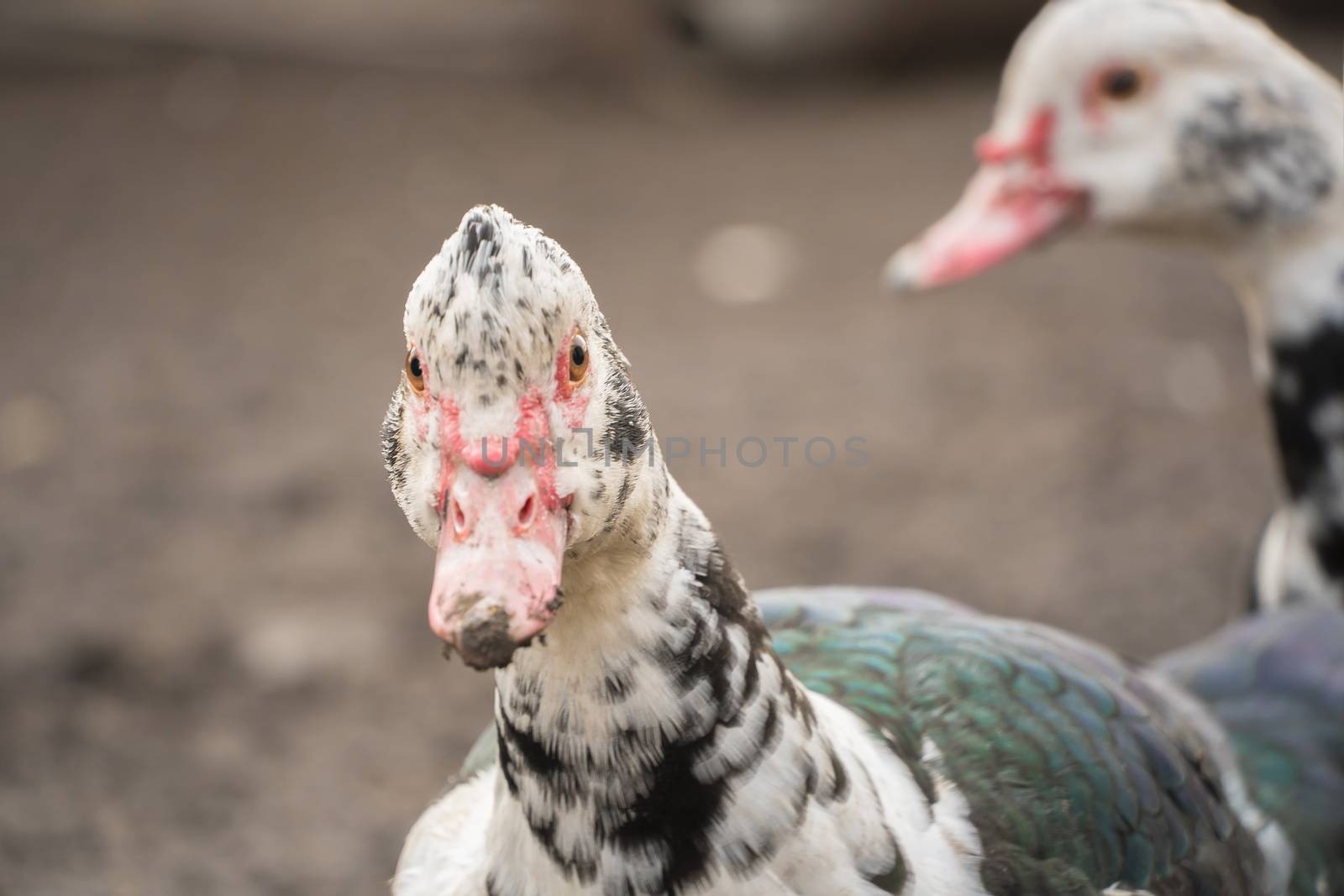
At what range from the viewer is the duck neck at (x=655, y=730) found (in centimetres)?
125

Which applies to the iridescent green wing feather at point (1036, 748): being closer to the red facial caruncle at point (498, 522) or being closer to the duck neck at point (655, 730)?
the duck neck at point (655, 730)

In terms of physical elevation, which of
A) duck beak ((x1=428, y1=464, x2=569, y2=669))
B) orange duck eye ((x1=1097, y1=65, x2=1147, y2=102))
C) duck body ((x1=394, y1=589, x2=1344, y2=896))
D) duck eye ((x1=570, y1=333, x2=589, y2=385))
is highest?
orange duck eye ((x1=1097, y1=65, x2=1147, y2=102))

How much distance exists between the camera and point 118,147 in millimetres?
5961

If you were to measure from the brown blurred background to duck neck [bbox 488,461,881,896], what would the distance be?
159cm

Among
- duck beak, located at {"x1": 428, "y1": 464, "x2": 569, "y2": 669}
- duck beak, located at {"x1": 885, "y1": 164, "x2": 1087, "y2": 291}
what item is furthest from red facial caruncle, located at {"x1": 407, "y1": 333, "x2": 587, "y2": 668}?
duck beak, located at {"x1": 885, "y1": 164, "x2": 1087, "y2": 291}

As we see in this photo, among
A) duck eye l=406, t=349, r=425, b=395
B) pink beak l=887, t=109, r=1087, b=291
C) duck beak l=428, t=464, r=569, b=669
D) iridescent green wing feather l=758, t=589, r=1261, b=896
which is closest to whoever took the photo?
duck beak l=428, t=464, r=569, b=669

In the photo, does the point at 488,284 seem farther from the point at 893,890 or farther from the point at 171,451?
the point at 171,451

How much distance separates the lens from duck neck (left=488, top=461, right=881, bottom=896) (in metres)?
1.25

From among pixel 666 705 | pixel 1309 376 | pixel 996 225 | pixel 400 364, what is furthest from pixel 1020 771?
pixel 400 364

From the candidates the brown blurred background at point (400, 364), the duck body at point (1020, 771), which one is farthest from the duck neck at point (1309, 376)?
the brown blurred background at point (400, 364)

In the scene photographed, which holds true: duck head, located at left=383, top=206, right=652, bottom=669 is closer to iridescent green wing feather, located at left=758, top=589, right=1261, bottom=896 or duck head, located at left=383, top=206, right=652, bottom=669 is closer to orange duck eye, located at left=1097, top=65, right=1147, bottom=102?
iridescent green wing feather, located at left=758, top=589, right=1261, bottom=896

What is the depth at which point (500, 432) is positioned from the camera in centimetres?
110

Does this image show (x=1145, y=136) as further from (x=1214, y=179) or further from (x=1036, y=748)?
(x=1036, y=748)

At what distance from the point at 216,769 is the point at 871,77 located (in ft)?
15.1
